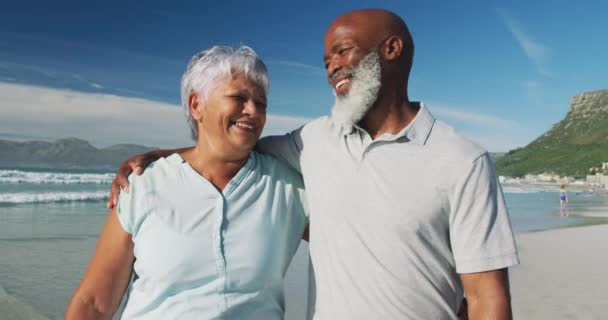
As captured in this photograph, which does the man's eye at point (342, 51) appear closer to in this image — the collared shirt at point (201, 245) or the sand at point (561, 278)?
the collared shirt at point (201, 245)

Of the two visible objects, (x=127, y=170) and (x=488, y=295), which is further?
(x=127, y=170)

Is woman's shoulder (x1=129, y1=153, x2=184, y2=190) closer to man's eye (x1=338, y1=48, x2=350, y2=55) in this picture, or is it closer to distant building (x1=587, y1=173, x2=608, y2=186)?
man's eye (x1=338, y1=48, x2=350, y2=55)

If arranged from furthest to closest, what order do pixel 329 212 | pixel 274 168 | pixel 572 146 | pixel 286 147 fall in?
pixel 572 146 < pixel 286 147 < pixel 274 168 < pixel 329 212

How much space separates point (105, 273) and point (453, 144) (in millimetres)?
1560

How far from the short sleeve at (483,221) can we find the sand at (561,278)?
4.82m

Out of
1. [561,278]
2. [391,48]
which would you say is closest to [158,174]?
[391,48]

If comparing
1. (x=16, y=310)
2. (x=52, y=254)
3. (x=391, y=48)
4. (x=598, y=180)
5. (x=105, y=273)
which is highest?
(x=391, y=48)

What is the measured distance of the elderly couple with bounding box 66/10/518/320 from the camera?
1988 mm

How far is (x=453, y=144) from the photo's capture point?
2.02 meters

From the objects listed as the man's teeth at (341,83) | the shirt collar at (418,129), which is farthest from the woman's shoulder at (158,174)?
the shirt collar at (418,129)

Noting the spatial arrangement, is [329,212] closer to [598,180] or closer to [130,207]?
[130,207]

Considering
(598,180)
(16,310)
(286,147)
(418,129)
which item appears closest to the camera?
(418,129)

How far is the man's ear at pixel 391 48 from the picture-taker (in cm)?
228

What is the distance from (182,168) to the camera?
2344 millimetres
